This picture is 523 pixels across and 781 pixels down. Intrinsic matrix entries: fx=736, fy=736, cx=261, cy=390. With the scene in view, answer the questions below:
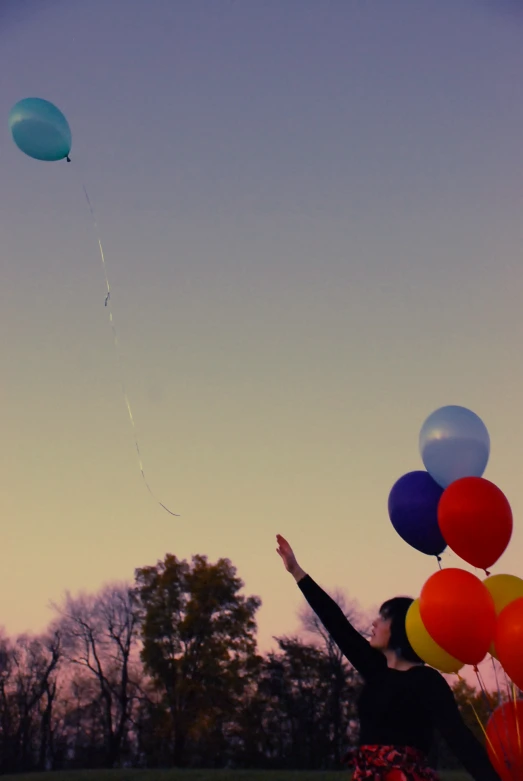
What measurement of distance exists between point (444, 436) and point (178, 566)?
26.7 meters

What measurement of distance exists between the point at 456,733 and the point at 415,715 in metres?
0.17

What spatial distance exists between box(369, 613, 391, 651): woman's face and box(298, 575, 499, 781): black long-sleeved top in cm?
11

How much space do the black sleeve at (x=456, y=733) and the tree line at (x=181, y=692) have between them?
24.5m

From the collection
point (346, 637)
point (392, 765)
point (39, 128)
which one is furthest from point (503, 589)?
point (39, 128)

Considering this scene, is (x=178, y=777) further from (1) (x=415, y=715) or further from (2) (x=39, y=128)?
(1) (x=415, y=715)

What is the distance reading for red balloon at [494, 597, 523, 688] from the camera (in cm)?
307

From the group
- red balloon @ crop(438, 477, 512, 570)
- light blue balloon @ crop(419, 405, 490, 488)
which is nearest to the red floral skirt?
red balloon @ crop(438, 477, 512, 570)

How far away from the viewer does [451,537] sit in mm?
3701

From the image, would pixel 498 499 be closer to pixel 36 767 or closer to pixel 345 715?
pixel 345 715

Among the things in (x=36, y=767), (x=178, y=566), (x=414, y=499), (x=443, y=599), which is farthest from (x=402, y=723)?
(x=36, y=767)

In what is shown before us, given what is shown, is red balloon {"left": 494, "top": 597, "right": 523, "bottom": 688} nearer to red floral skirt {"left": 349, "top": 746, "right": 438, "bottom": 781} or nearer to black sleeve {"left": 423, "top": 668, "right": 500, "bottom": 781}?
black sleeve {"left": 423, "top": 668, "right": 500, "bottom": 781}

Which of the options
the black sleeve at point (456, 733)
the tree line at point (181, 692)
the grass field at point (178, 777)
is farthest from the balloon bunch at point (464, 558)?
the tree line at point (181, 692)

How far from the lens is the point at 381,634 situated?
9.92 ft

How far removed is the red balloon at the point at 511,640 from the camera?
121 inches
